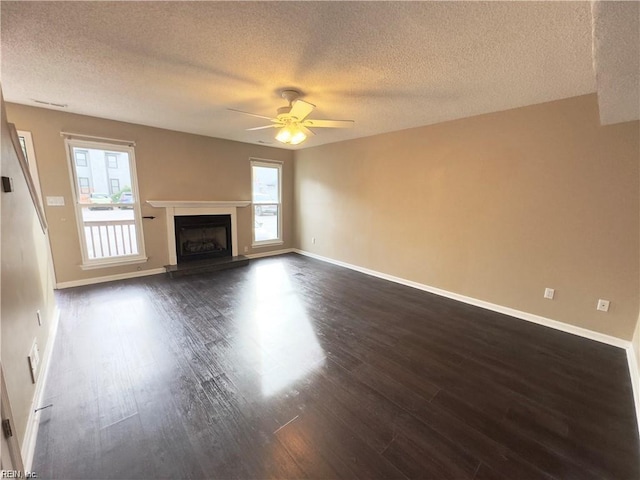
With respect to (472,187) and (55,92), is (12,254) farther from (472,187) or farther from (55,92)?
(472,187)

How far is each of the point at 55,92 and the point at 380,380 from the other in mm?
4378

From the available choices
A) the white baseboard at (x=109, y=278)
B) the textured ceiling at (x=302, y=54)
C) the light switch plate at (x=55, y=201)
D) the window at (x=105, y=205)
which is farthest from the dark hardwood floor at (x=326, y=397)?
the textured ceiling at (x=302, y=54)

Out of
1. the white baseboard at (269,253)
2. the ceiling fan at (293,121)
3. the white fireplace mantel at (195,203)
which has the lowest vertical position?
the white baseboard at (269,253)

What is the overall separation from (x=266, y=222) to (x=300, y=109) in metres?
3.77

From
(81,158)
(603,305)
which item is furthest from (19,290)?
(603,305)

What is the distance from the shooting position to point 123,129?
3.95m

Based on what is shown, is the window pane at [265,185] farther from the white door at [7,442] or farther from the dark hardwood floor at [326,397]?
the white door at [7,442]

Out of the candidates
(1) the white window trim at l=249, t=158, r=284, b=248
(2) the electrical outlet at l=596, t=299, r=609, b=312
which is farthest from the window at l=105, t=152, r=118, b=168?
(2) the electrical outlet at l=596, t=299, r=609, b=312

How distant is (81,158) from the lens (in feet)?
12.2

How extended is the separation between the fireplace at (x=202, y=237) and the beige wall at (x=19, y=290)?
7.82ft

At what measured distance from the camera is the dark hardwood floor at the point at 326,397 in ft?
4.59

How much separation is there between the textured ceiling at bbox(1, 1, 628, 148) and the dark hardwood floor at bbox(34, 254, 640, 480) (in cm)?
246

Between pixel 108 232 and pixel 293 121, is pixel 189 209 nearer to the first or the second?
pixel 108 232

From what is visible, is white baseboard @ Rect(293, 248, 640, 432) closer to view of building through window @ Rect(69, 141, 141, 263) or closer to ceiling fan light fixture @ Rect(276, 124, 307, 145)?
ceiling fan light fixture @ Rect(276, 124, 307, 145)
